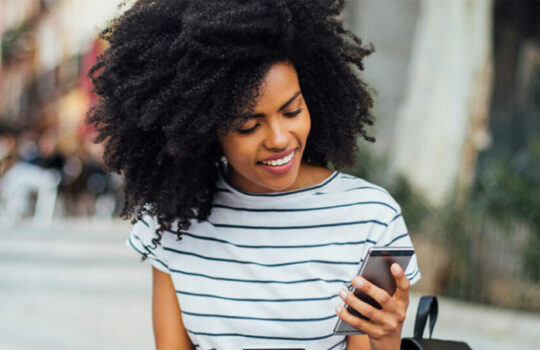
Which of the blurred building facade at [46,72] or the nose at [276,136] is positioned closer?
the nose at [276,136]

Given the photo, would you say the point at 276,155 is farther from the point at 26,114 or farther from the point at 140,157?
the point at 26,114

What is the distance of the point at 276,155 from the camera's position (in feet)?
5.11

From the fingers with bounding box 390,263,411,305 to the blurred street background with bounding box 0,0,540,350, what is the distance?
0.71m

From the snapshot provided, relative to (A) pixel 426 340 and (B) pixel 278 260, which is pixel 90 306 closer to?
(B) pixel 278 260

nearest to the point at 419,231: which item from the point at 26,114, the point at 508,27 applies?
the point at 508,27

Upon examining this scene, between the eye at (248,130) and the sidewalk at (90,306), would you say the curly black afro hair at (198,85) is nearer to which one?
the eye at (248,130)

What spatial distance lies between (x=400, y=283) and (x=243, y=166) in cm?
46

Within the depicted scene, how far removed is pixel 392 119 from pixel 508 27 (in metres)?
2.15

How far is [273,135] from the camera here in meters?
1.53

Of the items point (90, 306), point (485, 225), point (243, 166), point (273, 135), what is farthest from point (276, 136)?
point (90, 306)

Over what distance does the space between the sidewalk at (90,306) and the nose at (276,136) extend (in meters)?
3.37

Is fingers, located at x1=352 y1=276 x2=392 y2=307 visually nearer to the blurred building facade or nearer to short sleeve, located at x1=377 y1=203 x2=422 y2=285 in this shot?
short sleeve, located at x1=377 y1=203 x2=422 y2=285

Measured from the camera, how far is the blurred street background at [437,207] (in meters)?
4.90

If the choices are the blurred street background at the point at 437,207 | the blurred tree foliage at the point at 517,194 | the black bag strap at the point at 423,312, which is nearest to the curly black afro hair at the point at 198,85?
the blurred street background at the point at 437,207
